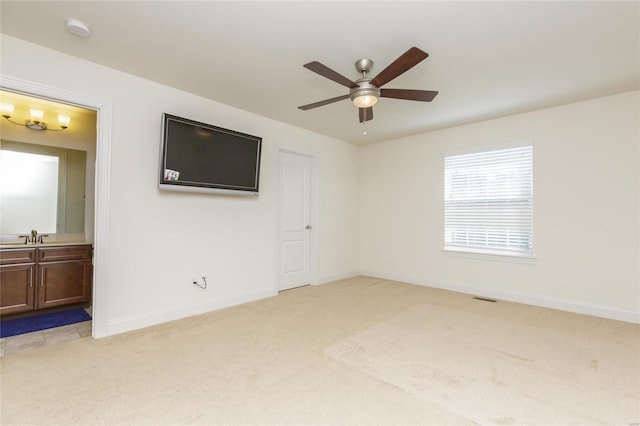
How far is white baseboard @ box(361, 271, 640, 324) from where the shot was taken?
3.37 meters

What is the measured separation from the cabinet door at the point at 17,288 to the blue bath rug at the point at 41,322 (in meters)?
0.13

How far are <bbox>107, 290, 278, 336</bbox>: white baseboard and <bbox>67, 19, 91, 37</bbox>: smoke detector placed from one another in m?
2.47

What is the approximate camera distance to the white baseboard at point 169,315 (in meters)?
2.88

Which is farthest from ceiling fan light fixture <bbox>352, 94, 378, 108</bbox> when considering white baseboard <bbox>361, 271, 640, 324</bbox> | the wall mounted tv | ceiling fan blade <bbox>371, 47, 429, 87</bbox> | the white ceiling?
white baseboard <bbox>361, 271, 640, 324</bbox>

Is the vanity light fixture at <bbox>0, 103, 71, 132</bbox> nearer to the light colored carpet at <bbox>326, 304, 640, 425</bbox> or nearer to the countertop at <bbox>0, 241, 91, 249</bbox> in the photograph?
the countertop at <bbox>0, 241, 91, 249</bbox>

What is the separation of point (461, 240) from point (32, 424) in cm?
489

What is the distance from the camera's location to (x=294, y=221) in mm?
4820

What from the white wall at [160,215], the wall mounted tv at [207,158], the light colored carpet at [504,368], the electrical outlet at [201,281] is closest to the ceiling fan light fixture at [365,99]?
the wall mounted tv at [207,158]

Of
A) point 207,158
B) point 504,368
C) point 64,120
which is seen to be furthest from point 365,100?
point 64,120

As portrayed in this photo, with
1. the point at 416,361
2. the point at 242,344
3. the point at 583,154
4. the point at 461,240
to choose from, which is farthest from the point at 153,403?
the point at 583,154

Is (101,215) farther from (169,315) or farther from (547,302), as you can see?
(547,302)

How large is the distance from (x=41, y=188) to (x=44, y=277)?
3.91 ft

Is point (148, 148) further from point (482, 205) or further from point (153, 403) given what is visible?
point (482, 205)

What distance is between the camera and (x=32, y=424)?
1617 mm
